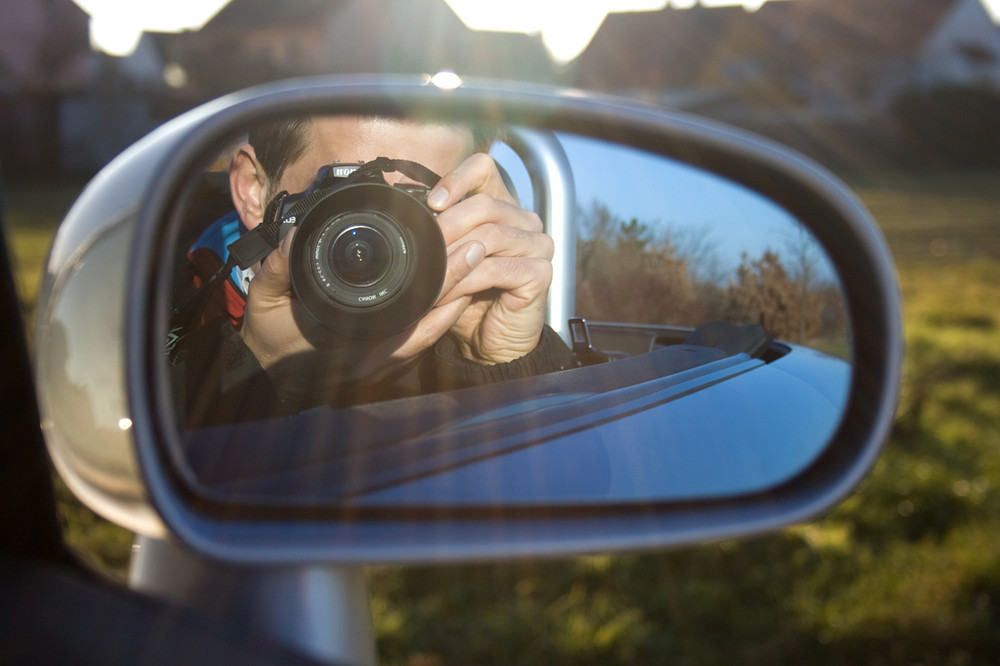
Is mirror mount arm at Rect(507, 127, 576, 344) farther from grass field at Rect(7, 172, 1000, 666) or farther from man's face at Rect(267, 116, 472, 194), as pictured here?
grass field at Rect(7, 172, 1000, 666)

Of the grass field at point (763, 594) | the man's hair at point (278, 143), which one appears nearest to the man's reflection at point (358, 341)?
the man's hair at point (278, 143)

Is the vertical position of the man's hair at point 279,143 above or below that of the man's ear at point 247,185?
above

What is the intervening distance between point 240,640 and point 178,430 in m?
0.37

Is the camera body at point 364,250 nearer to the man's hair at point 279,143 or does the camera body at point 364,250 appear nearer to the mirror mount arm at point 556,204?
the man's hair at point 279,143

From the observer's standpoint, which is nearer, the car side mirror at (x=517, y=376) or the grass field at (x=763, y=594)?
the car side mirror at (x=517, y=376)

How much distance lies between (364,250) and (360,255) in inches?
0.7

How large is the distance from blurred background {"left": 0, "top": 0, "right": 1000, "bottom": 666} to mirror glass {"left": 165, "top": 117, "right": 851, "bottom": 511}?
0.66 m

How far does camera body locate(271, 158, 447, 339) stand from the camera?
1.20 metres

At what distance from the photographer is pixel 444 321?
1291 millimetres

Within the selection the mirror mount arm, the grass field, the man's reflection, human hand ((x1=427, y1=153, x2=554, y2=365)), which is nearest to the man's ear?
the man's reflection

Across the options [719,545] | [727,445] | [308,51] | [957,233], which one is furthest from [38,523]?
[308,51]

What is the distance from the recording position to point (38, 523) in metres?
1.63

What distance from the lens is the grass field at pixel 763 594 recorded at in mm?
2686

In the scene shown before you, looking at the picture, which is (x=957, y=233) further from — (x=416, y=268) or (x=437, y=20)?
(x=437, y=20)
